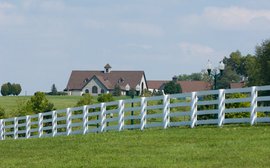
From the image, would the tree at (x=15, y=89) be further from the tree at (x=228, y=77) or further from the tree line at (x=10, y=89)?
the tree at (x=228, y=77)

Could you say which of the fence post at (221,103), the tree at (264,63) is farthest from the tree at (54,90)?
the fence post at (221,103)

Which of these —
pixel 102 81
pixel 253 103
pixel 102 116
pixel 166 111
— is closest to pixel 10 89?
pixel 102 81

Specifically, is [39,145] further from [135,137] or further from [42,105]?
[42,105]

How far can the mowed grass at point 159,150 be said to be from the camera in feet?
46.0

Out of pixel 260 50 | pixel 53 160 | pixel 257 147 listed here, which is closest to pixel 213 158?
pixel 257 147

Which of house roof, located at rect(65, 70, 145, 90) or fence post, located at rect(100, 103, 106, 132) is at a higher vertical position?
house roof, located at rect(65, 70, 145, 90)

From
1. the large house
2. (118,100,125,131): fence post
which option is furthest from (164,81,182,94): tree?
(118,100,125,131): fence post

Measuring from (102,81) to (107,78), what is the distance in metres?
4.42

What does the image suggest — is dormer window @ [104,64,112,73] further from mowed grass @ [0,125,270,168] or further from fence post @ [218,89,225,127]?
fence post @ [218,89,225,127]

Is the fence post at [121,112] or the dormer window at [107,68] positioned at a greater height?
the dormer window at [107,68]

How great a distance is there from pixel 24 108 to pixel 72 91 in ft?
317

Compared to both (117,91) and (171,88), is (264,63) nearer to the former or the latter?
(171,88)

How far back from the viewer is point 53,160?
53.2 feet

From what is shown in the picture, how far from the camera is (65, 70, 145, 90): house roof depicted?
149 metres
